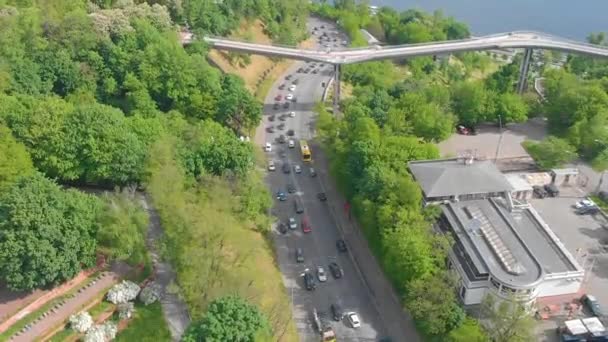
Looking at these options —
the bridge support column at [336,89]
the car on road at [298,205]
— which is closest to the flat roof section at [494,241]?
the car on road at [298,205]

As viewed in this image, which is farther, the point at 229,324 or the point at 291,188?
the point at 291,188

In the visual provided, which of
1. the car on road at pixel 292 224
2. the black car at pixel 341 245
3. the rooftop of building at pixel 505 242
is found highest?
the rooftop of building at pixel 505 242

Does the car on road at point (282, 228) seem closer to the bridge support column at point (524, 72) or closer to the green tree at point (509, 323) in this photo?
the green tree at point (509, 323)

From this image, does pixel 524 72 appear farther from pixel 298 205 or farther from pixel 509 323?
pixel 509 323

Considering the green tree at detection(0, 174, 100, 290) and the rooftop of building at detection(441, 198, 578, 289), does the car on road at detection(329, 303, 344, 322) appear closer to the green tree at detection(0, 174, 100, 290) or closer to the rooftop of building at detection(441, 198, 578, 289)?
the rooftop of building at detection(441, 198, 578, 289)

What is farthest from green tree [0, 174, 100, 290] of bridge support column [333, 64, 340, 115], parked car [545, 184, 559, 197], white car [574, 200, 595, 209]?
white car [574, 200, 595, 209]

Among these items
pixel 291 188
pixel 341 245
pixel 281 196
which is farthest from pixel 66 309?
pixel 291 188
